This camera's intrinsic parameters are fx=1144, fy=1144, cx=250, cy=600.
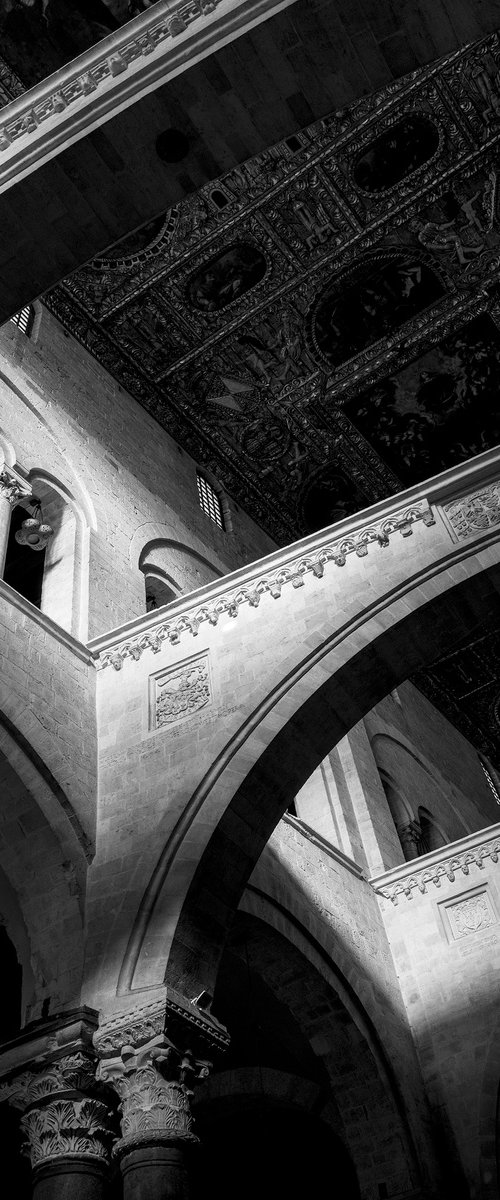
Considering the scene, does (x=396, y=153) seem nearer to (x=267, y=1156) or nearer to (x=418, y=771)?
(x=418, y=771)

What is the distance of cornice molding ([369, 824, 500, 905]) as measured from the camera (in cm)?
1132

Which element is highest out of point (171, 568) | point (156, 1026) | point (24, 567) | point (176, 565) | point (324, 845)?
point (176, 565)

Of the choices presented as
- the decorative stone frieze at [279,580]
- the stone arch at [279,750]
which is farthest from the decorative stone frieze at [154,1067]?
the decorative stone frieze at [279,580]

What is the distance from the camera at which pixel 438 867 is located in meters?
11.5

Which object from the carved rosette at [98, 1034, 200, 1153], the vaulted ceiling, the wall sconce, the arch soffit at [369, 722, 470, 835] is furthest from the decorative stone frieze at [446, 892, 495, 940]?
the vaulted ceiling

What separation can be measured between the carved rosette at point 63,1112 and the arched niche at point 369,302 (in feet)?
32.3

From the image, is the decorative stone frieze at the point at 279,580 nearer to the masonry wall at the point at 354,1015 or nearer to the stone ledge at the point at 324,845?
the masonry wall at the point at 354,1015

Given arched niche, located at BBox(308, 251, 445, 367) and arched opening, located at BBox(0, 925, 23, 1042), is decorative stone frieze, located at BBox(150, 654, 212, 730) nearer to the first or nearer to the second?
arched opening, located at BBox(0, 925, 23, 1042)

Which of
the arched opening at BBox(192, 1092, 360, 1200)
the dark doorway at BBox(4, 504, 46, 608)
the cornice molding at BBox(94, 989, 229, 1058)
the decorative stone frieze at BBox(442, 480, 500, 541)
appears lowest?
the cornice molding at BBox(94, 989, 229, 1058)

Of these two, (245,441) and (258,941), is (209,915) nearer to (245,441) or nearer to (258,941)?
(258,941)

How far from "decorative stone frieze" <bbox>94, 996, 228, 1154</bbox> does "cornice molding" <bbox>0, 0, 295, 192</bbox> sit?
423 cm

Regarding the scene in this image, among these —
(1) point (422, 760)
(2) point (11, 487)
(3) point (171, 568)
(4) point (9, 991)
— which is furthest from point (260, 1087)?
(1) point (422, 760)

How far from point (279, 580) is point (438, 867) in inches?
192

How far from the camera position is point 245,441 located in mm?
14789
